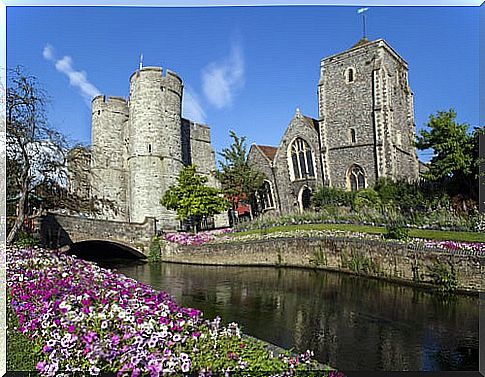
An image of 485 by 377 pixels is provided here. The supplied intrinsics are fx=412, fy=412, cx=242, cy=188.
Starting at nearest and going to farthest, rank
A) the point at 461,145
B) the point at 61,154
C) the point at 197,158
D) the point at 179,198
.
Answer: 1. the point at 61,154
2. the point at 461,145
3. the point at 179,198
4. the point at 197,158

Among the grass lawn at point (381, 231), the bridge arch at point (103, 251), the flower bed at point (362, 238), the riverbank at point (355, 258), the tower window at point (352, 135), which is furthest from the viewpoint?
the tower window at point (352, 135)

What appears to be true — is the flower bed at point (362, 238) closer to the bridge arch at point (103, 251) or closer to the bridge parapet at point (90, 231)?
the bridge parapet at point (90, 231)

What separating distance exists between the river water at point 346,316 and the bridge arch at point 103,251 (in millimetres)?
4949

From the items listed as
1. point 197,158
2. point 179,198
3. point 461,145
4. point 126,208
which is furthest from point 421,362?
point 197,158

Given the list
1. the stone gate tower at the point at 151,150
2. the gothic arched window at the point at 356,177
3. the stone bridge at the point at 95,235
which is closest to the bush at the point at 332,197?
the gothic arched window at the point at 356,177

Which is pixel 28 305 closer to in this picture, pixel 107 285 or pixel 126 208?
pixel 107 285

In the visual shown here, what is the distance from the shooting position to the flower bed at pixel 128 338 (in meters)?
2.10

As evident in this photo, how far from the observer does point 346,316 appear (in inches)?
216

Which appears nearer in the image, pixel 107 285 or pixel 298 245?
pixel 107 285

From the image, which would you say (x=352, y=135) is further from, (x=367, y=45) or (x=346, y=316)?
(x=346, y=316)

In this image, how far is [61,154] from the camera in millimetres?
8000

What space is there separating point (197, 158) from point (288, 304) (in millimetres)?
15885

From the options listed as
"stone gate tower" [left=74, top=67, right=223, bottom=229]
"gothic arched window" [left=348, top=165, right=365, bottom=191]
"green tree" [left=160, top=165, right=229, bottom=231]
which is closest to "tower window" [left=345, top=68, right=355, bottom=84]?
"gothic arched window" [left=348, top=165, right=365, bottom=191]

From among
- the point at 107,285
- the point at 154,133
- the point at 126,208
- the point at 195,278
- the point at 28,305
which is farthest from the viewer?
the point at 126,208
